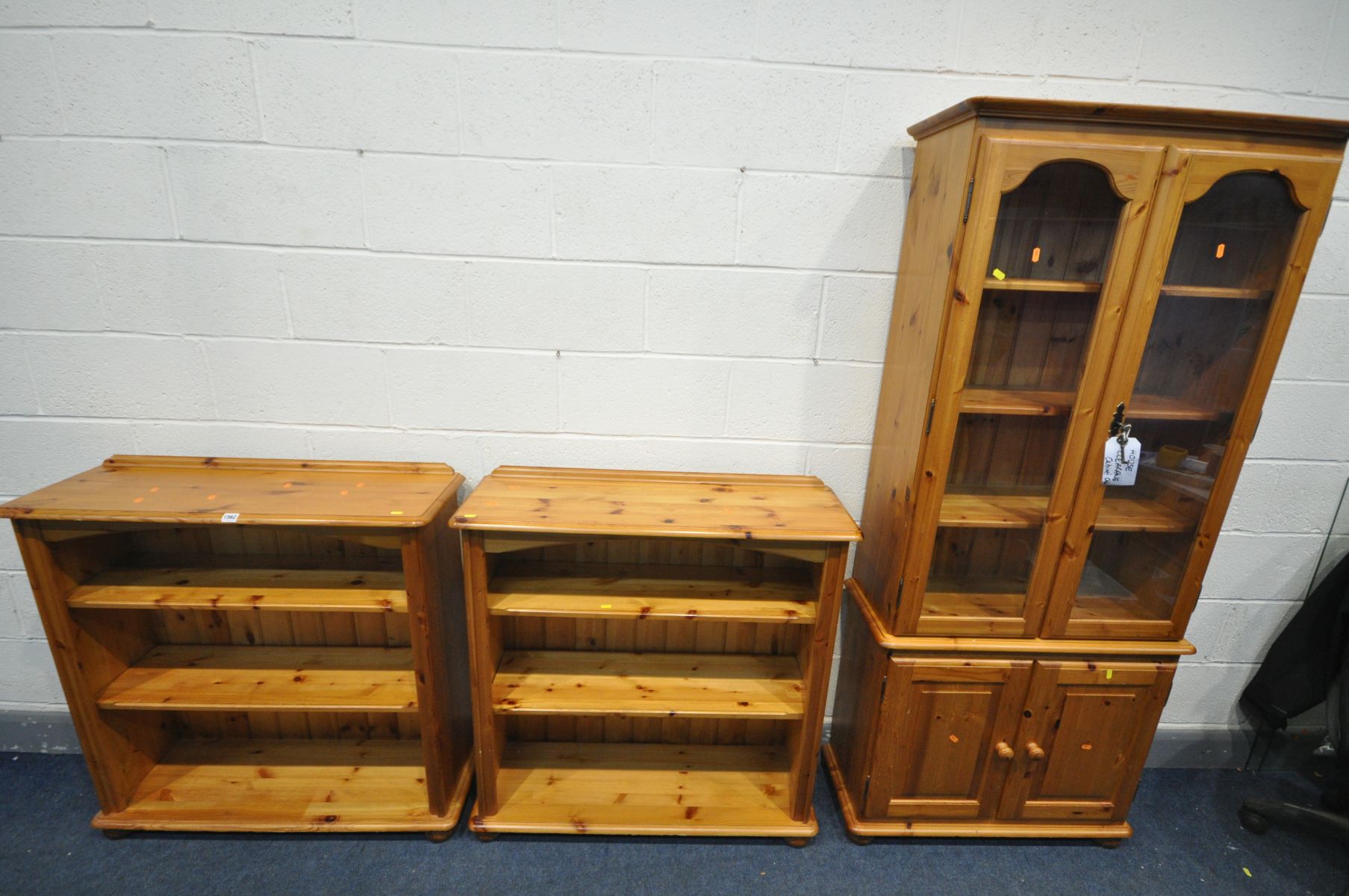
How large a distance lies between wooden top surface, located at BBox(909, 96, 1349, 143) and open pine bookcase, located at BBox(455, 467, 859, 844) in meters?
1.01

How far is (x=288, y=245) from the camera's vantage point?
1.71 m

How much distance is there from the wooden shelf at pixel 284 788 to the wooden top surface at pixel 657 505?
1.00m

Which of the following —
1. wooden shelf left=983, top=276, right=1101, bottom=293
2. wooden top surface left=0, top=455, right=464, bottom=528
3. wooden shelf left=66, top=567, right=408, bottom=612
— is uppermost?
wooden shelf left=983, top=276, right=1101, bottom=293

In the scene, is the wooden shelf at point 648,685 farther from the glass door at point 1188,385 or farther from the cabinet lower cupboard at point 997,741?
the glass door at point 1188,385

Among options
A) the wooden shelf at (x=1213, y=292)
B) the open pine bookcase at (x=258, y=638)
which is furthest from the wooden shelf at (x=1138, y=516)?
the open pine bookcase at (x=258, y=638)

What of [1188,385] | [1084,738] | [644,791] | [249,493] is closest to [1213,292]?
[1188,385]

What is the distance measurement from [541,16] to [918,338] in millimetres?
1292

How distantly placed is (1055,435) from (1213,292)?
496 millimetres

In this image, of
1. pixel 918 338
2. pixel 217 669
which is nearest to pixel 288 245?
pixel 217 669

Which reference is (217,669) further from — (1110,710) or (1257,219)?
(1257,219)

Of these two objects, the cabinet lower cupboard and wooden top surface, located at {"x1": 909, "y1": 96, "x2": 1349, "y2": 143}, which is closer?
wooden top surface, located at {"x1": 909, "y1": 96, "x2": 1349, "y2": 143}

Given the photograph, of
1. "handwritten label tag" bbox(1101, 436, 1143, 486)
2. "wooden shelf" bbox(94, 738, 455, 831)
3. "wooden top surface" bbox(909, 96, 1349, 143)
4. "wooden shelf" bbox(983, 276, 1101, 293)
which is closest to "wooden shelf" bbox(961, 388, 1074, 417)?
"handwritten label tag" bbox(1101, 436, 1143, 486)

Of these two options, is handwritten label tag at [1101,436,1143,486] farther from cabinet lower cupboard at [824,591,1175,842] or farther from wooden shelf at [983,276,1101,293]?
cabinet lower cupboard at [824,591,1175,842]

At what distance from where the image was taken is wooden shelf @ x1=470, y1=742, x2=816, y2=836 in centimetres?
180
